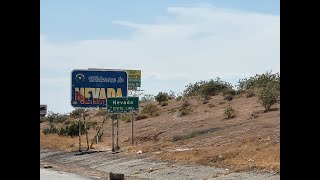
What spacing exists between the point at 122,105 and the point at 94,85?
3035mm

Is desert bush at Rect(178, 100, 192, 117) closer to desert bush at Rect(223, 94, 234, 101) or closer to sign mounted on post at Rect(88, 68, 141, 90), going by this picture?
desert bush at Rect(223, 94, 234, 101)

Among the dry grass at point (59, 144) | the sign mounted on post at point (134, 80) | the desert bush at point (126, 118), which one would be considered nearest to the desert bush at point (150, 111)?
the desert bush at point (126, 118)

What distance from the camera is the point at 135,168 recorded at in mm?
29422

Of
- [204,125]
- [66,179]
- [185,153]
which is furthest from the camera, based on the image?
[204,125]

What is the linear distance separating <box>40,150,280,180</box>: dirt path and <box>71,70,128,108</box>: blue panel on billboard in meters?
4.38

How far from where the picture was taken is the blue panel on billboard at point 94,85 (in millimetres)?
44156

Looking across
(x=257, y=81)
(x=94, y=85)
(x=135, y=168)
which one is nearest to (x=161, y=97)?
(x=257, y=81)

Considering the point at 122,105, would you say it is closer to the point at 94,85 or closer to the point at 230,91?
the point at 94,85
